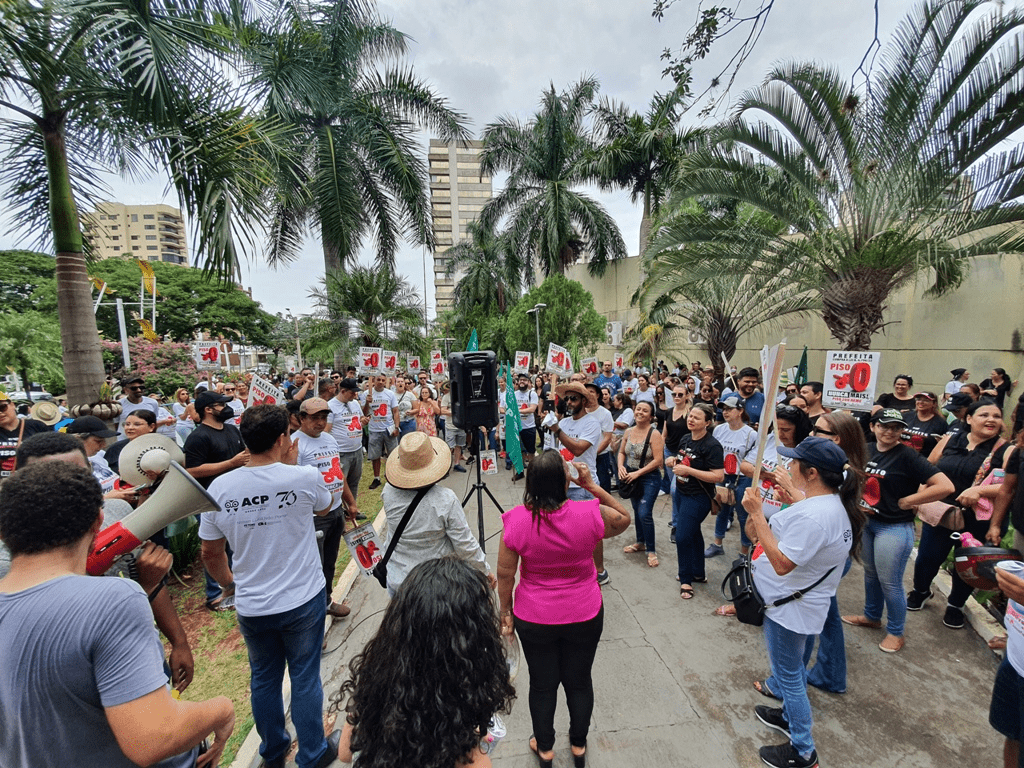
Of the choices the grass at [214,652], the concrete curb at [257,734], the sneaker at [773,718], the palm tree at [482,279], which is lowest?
the grass at [214,652]

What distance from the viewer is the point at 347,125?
12.6 metres

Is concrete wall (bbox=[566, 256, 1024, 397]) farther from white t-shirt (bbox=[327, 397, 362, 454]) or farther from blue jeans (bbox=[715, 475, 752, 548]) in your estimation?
white t-shirt (bbox=[327, 397, 362, 454])

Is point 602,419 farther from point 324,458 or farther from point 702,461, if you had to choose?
point 324,458

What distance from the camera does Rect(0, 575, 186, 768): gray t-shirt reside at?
41.6 inches

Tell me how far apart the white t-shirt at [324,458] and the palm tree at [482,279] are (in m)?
21.6

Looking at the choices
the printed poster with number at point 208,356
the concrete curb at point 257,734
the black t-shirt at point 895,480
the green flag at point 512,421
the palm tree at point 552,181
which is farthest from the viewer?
the palm tree at point 552,181

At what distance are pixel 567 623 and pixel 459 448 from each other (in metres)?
6.80

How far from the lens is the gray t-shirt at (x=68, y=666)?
1057 millimetres

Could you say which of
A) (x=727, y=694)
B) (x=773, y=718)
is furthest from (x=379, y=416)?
(x=773, y=718)

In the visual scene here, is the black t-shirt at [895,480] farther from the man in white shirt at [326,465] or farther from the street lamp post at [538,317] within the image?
the street lamp post at [538,317]

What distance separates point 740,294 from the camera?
10891mm

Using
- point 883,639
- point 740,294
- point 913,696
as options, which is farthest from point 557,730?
point 740,294

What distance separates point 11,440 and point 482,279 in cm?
2651

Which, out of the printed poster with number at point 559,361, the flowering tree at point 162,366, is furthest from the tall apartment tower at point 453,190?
the printed poster with number at point 559,361
